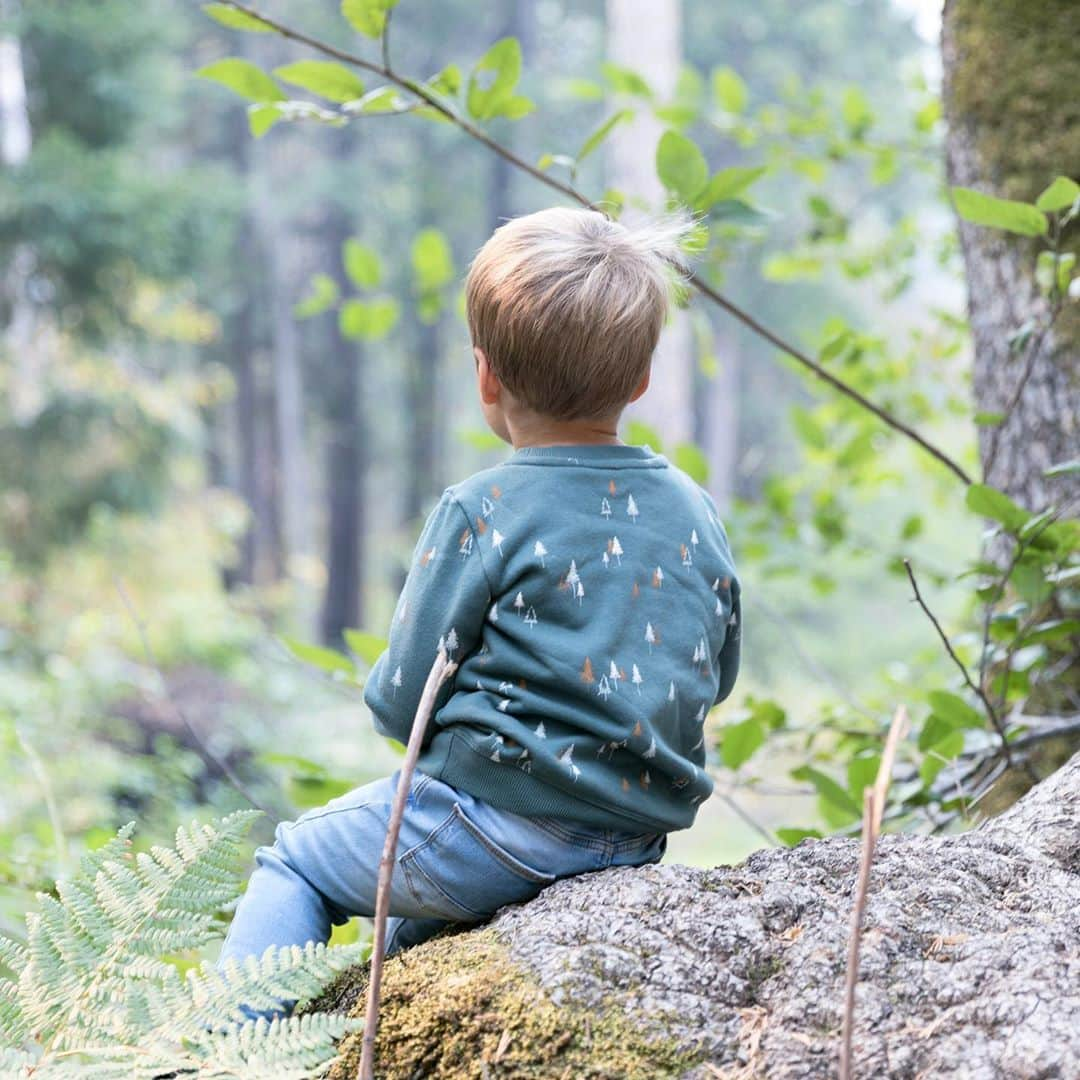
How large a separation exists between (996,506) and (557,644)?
0.80 meters

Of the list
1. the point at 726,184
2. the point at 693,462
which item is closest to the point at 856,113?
the point at 693,462

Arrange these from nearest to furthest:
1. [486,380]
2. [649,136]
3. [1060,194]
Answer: [486,380], [1060,194], [649,136]

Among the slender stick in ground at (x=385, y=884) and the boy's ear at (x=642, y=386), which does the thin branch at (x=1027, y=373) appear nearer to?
the boy's ear at (x=642, y=386)

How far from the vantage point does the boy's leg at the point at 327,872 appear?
159cm

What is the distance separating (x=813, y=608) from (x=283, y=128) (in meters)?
14.2

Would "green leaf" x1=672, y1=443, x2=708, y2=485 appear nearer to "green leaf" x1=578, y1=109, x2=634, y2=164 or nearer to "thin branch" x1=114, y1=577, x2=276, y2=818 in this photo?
"green leaf" x1=578, y1=109, x2=634, y2=164

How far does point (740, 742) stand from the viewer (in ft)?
6.94

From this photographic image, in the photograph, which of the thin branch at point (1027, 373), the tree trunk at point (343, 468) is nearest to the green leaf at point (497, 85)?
the thin branch at point (1027, 373)

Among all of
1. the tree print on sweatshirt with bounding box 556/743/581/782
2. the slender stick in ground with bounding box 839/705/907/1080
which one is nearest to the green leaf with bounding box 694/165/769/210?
the tree print on sweatshirt with bounding box 556/743/581/782

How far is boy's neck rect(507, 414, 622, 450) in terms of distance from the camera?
1.71m

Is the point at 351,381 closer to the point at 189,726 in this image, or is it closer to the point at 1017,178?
the point at 1017,178

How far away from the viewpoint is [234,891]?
4.30ft

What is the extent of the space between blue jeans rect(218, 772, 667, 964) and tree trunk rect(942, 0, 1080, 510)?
4.31ft

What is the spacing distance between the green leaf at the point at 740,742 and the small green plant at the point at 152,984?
101 centimetres
